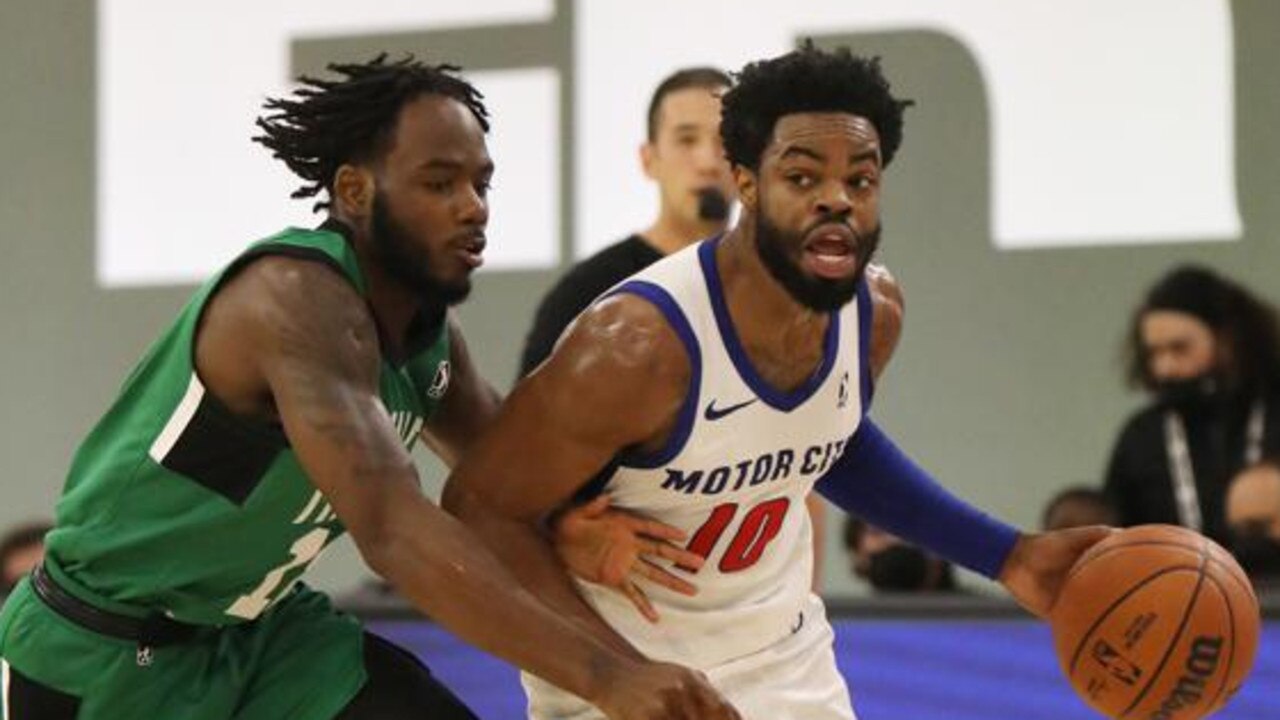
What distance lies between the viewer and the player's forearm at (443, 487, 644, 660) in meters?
3.98

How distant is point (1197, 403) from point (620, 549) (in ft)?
9.90

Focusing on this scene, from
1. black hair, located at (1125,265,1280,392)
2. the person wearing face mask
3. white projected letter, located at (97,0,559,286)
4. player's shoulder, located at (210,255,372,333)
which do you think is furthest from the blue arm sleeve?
white projected letter, located at (97,0,559,286)

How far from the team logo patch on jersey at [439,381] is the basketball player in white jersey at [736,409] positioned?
204 millimetres

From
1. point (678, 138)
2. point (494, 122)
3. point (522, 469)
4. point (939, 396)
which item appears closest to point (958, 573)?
point (939, 396)

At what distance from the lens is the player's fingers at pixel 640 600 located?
165 inches

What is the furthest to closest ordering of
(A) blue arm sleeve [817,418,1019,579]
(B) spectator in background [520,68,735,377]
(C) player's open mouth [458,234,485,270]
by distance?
(B) spectator in background [520,68,735,377], (A) blue arm sleeve [817,418,1019,579], (C) player's open mouth [458,234,485,270]

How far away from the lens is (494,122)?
27.3 ft

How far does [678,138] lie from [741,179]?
1699mm

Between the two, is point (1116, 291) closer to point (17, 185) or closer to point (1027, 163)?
point (1027, 163)

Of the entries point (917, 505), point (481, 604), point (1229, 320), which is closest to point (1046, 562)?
point (917, 505)

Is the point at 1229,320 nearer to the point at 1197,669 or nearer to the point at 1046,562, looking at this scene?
the point at 1046,562

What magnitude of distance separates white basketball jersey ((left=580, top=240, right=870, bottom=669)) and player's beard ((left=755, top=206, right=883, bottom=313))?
0.11 metres

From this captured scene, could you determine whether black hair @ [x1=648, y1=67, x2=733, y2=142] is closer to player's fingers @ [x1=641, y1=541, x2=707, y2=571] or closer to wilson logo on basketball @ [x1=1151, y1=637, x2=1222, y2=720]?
player's fingers @ [x1=641, y1=541, x2=707, y2=571]

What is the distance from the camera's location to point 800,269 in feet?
13.2
